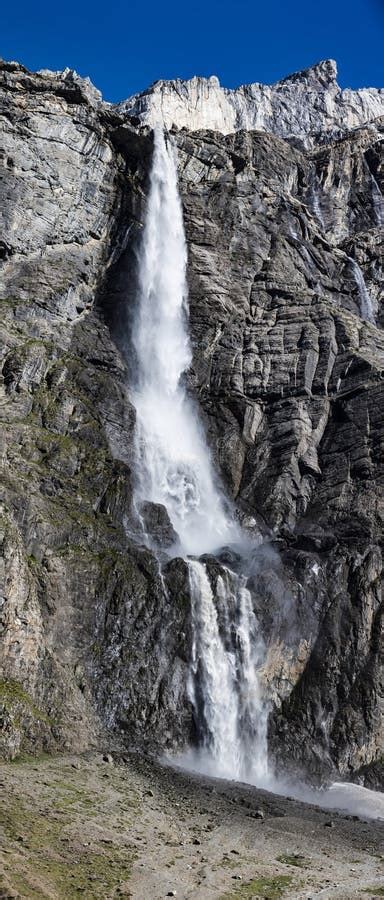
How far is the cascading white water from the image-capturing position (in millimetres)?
54500

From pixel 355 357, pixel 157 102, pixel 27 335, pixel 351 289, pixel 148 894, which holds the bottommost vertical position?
pixel 148 894

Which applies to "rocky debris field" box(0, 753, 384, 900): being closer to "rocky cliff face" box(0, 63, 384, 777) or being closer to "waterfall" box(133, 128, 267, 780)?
"rocky cliff face" box(0, 63, 384, 777)

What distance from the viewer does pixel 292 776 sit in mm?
39531

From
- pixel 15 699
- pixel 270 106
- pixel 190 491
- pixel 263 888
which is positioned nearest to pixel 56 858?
pixel 263 888

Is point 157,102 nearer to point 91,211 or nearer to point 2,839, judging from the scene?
point 91,211

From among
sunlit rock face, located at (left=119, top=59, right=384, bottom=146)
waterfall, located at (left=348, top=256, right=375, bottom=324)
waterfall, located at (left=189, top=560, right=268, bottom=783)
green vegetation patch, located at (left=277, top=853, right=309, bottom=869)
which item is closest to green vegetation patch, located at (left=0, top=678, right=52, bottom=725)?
waterfall, located at (left=189, top=560, right=268, bottom=783)

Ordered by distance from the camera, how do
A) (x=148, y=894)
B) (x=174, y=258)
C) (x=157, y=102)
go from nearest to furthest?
1. (x=148, y=894)
2. (x=174, y=258)
3. (x=157, y=102)

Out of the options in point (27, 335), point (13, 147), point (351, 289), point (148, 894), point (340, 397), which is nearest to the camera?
point (148, 894)

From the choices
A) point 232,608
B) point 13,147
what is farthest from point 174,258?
point 232,608

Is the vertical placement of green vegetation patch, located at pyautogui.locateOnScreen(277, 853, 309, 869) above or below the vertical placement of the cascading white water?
below

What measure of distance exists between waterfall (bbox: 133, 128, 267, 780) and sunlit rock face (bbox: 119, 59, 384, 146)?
203ft

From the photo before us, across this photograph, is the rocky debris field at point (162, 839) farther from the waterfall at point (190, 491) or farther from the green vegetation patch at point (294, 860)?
the waterfall at point (190, 491)

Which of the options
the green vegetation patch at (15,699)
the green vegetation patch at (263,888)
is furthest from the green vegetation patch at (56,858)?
the green vegetation patch at (15,699)

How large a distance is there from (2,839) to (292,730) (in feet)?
Answer: 76.4
